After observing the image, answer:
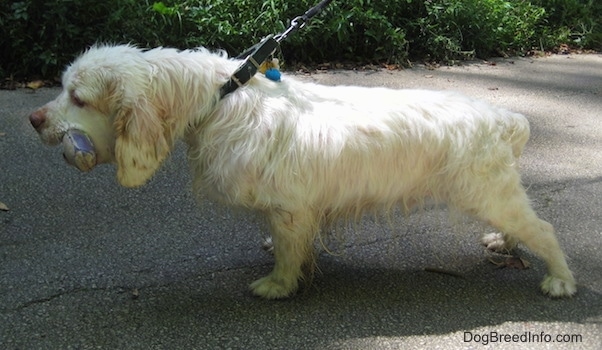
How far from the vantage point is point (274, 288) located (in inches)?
127

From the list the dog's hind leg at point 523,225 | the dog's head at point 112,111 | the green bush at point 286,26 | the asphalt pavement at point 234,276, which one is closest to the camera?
the dog's head at point 112,111

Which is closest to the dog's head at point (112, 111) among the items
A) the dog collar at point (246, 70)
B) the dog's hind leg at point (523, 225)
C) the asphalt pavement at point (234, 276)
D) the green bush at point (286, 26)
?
the dog collar at point (246, 70)

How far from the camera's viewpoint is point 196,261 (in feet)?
11.8

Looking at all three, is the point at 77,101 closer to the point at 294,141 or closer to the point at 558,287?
the point at 294,141

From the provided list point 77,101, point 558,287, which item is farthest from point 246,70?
point 558,287

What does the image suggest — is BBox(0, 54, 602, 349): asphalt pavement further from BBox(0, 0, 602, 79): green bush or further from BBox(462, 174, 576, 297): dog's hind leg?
BBox(0, 0, 602, 79): green bush

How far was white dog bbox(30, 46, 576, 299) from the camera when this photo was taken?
2840mm

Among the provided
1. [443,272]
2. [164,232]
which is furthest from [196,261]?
[443,272]

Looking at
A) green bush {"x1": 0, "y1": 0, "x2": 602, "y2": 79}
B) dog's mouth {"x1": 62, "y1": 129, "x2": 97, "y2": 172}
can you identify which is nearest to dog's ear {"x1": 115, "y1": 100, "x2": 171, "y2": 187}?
dog's mouth {"x1": 62, "y1": 129, "x2": 97, "y2": 172}

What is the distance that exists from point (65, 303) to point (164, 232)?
0.86 metres

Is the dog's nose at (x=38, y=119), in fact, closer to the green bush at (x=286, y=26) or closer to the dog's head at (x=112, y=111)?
the dog's head at (x=112, y=111)

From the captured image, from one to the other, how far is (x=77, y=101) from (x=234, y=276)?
121 centimetres

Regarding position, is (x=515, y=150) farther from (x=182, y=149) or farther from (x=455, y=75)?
(x=455, y=75)

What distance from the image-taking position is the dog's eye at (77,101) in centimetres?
280
